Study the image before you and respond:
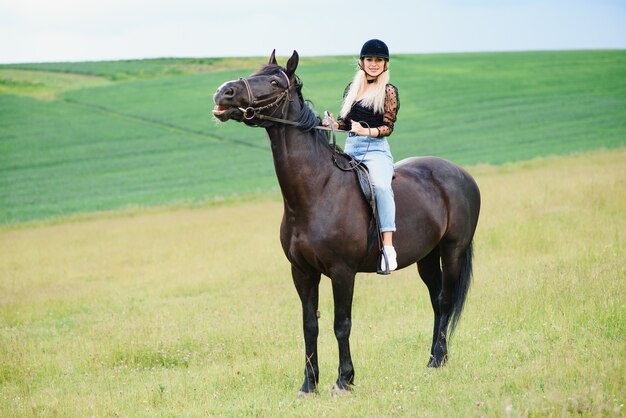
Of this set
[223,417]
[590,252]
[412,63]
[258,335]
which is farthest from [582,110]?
[223,417]

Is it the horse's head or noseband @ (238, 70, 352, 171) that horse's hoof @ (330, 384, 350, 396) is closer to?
noseband @ (238, 70, 352, 171)

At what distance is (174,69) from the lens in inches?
2635

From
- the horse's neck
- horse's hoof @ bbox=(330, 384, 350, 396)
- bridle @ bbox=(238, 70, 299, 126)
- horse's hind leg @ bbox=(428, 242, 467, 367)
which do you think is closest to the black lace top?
the horse's neck

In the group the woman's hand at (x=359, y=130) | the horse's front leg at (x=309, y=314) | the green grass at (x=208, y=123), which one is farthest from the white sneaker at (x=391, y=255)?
the green grass at (x=208, y=123)

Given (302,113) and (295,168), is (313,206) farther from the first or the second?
(302,113)

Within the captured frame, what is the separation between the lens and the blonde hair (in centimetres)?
685

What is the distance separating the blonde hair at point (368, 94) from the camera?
270 inches

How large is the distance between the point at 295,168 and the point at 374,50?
4.40 feet

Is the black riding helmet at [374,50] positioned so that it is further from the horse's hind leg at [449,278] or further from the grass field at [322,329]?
the grass field at [322,329]

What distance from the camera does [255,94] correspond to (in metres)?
6.20

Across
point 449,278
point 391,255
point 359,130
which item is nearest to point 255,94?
point 359,130

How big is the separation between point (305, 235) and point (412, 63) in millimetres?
59444

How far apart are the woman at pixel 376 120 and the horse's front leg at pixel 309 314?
0.66 m

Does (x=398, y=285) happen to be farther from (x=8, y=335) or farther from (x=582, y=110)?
(x=582, y=110)
